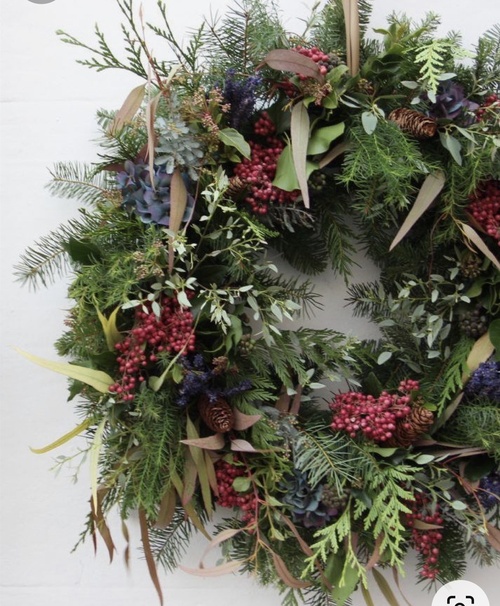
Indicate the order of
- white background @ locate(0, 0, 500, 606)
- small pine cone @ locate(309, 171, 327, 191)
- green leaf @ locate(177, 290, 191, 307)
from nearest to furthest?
1. green leaf @ locate(177, 290, 191, 307)
2. small pine cone @ locate(309, 171, 327, 191)
3. white background @ locate(0, 0, 500, 606)

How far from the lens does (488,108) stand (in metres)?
1.03

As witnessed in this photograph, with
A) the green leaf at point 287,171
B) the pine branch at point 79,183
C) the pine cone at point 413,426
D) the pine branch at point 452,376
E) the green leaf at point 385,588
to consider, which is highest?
the green leaf at point 287,171

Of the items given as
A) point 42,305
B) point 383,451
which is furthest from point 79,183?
point 383,451

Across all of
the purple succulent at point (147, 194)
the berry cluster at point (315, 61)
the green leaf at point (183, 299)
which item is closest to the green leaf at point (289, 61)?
the berry cluster at point (315, 61)

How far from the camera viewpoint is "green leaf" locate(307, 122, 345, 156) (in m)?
1.04

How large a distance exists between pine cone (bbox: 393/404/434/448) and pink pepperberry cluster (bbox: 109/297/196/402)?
0.35m

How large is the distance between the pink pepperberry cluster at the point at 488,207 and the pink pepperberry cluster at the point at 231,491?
1.77 feet

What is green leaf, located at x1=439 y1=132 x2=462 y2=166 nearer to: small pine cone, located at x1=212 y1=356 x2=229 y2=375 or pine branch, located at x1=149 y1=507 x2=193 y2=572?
small pine cone, located at x1=212 y1=356 x2=229 y2=375

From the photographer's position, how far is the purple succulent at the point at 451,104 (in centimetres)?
103

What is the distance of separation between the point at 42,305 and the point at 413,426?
72 cm

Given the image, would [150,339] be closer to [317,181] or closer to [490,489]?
[317,181]

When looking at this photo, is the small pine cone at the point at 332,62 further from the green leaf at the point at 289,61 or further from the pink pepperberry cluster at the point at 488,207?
the pink pepperberry cluster at the point at 488,207

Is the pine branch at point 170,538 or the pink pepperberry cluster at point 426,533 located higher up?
the pink pepperberry cluster at point 426,533

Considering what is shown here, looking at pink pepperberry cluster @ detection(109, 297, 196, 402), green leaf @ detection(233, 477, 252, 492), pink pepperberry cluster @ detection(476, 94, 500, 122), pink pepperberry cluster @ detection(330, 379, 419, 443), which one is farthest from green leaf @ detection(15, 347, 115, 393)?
pink pepperberry cluster @ detection(476, 94, 500, 122)
